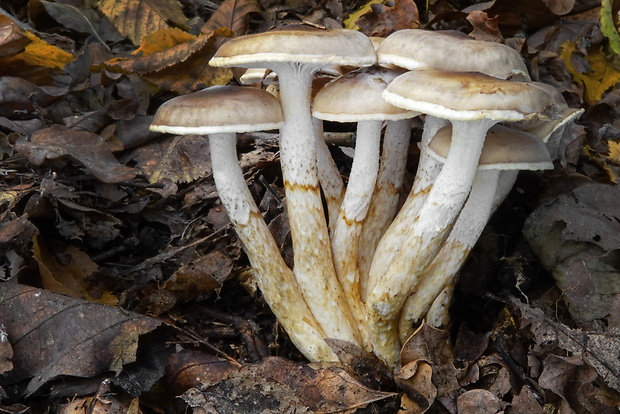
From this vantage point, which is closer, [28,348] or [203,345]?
[28,348]

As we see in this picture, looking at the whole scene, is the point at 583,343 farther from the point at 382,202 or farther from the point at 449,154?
the point at 382,202

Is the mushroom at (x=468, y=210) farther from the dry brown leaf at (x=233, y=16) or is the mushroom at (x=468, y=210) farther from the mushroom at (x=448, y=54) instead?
the dry brown leaf at (x=233, y=16)

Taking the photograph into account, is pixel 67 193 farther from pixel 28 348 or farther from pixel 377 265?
pixel 377 265

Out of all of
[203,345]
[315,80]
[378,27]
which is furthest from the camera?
[378,27]

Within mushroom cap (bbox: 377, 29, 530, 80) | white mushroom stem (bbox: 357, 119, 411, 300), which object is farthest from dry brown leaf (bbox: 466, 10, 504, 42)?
mushroom cap (bbox: 377, 29, 530, 80)

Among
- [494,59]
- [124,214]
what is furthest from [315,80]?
[124,214]

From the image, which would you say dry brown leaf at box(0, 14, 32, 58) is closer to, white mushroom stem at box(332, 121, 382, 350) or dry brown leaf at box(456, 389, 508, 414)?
white mushroom stem at box(332, 121, 382, 350)

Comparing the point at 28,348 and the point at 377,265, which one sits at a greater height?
the point at 28,348

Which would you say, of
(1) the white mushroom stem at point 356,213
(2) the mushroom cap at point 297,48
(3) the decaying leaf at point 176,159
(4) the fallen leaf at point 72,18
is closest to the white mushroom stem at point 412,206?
(1) the white mushroom stem at point 356,213

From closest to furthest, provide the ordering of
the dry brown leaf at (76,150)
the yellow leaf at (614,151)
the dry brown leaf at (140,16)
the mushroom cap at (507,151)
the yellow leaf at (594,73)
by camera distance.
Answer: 1. the mushroom cap at (507,151)
2. the dry brown leaf at (76,150)
3. the yellow leaf at (614,151)
4. the yellow leaf at (594,73)
5. the dry brown leaf at (140,16)
